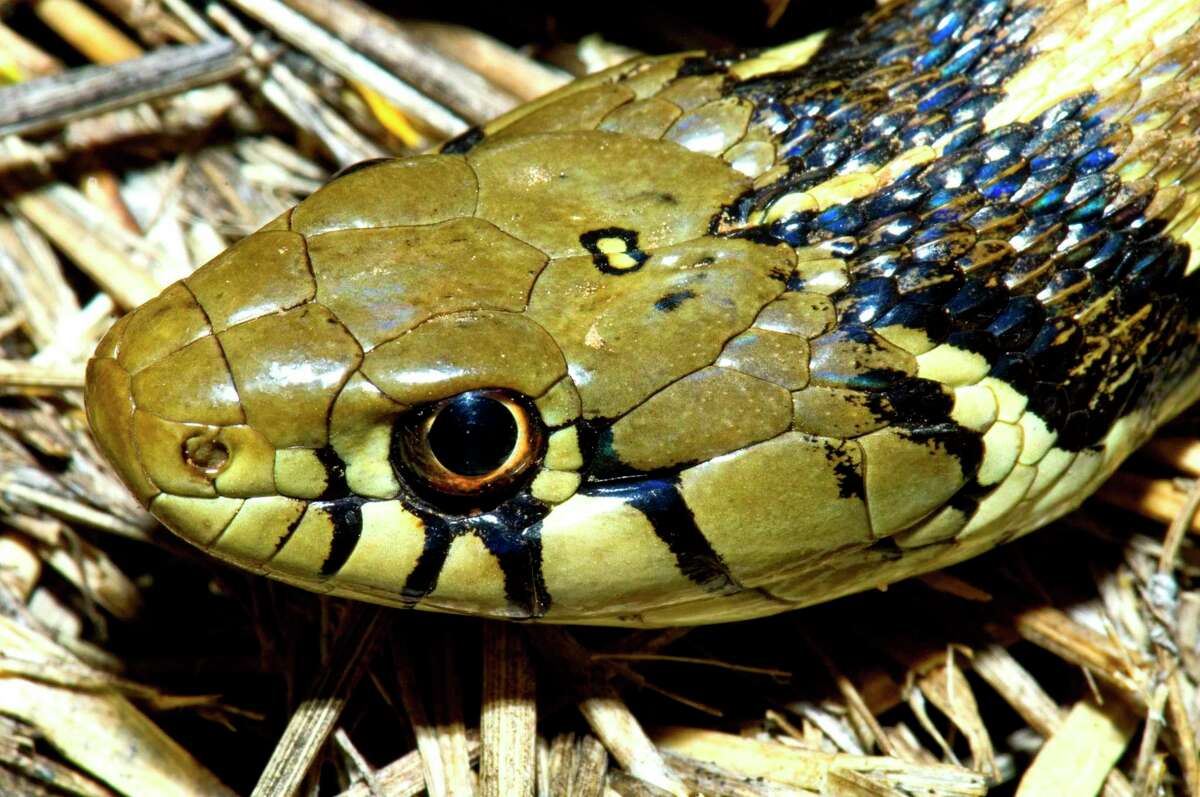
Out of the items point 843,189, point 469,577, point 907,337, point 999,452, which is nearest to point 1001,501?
point 999,452

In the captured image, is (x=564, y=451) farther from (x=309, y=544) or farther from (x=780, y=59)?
(x=780, y=59)

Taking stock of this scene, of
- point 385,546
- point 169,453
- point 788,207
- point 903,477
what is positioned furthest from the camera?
point 788,207

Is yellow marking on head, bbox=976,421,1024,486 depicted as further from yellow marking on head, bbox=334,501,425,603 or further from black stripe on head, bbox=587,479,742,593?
yellow marking on head, bbox=334,501,425,603

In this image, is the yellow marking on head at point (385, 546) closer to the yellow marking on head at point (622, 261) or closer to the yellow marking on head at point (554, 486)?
the yellow marking on head at point (554, 486)

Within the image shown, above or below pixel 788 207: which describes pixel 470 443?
below

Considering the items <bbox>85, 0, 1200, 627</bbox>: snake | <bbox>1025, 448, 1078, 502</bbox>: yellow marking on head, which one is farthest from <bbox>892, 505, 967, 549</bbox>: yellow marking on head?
<bbox>1025, 448, 1078, 502</bbox>: yellow marking on head

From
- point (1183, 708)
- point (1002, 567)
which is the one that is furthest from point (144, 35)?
point (1183, 708)
